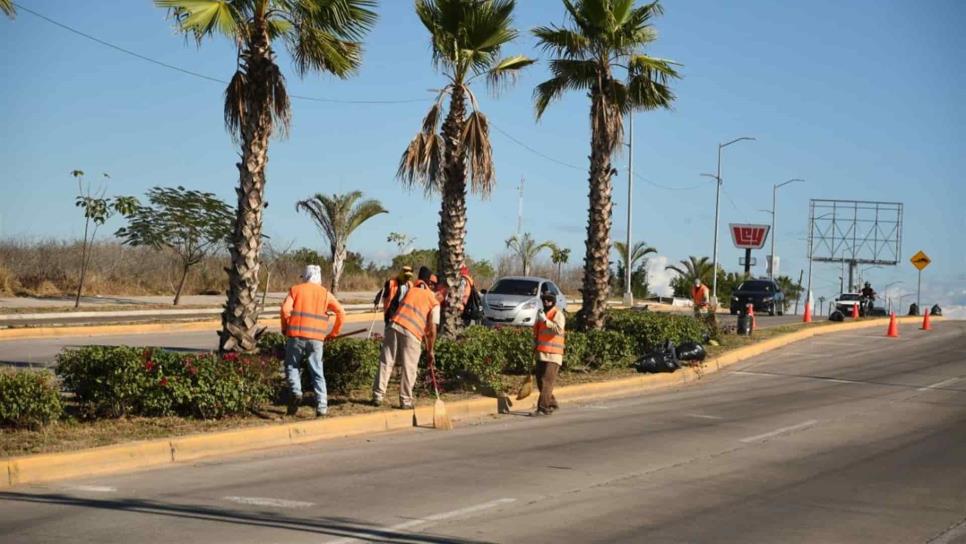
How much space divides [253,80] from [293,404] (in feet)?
15.2

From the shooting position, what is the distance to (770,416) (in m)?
16.8

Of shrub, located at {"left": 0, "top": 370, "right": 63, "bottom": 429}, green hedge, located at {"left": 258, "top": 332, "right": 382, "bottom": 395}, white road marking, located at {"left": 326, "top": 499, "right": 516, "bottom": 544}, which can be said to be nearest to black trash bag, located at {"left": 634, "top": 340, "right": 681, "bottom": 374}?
green hedge, located at {"left": 258, "top": 332, "right": 382, "bottom": 395}

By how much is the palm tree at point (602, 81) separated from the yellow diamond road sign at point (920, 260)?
35.5m

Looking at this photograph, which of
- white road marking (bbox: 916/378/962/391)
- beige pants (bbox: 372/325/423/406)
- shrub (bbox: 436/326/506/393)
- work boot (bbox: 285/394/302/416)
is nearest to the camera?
work boot (bbox: 285/394/302/416)

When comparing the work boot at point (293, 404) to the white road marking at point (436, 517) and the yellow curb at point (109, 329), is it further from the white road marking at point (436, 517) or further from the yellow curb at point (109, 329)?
the yellow curb at point (109, 329)

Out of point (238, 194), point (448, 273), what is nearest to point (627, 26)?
point (448, 273)

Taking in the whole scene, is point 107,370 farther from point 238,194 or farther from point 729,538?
point 729,538

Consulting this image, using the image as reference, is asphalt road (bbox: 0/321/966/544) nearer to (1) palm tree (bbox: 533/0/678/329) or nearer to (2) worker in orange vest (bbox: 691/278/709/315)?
(1) palm tree (bbox: 533/0/678/329)

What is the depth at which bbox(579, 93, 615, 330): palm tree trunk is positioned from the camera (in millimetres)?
22759

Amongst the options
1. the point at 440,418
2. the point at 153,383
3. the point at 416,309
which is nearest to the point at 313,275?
the point at 416,309

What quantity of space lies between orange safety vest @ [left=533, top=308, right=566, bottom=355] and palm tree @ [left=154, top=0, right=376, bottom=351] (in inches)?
158

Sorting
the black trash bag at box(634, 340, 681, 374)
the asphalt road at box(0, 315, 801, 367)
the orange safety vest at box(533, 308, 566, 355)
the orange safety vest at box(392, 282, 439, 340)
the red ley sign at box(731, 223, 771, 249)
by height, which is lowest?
the asphalt road at box(0, 315, 801, 367)

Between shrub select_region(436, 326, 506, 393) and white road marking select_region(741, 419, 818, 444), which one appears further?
shrub select_region(436, 326, 506, 393)

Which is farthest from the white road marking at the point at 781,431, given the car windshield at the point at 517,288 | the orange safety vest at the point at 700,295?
the orange safety vest at the point at 700,295
